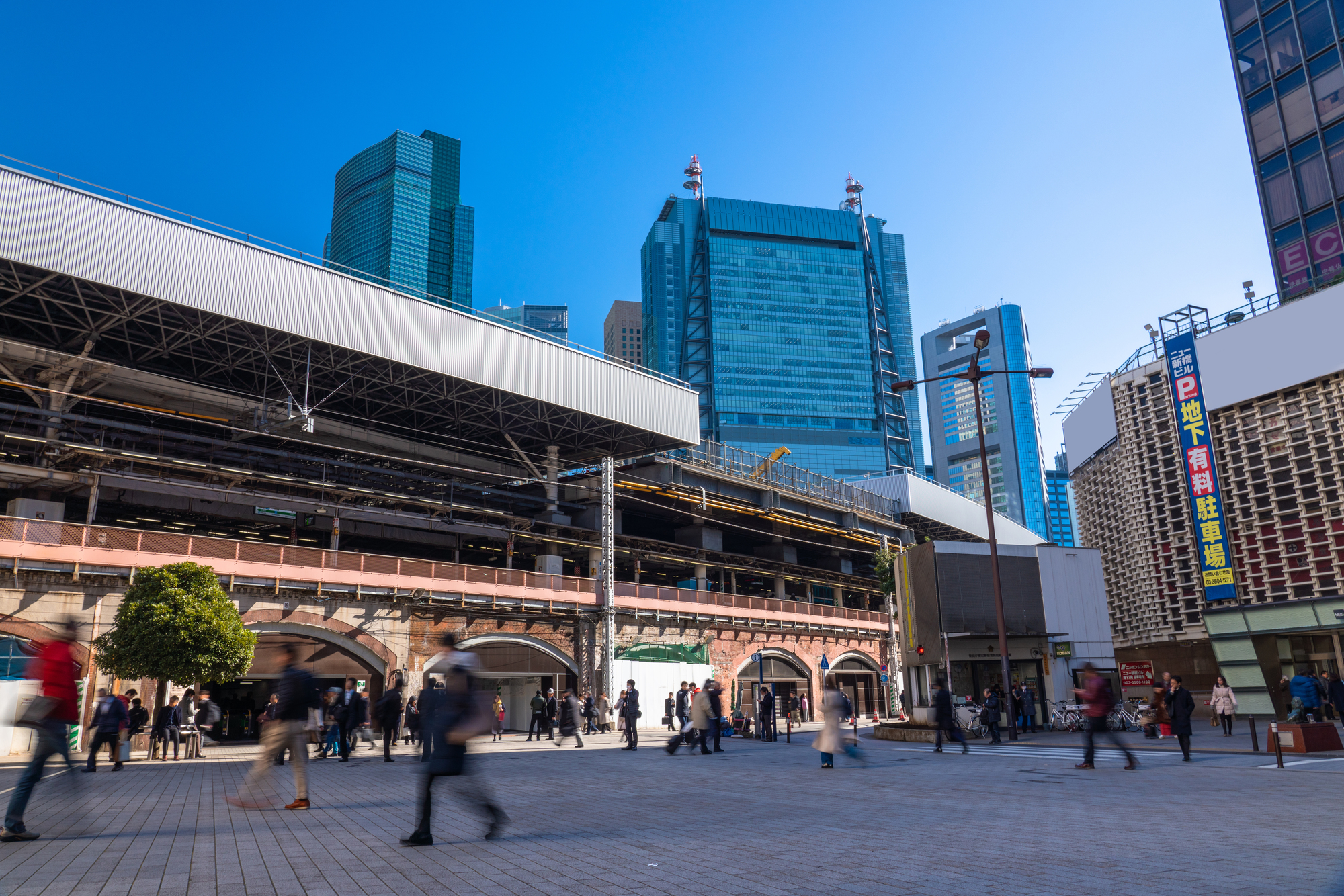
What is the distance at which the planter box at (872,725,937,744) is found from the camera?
72.7 ft

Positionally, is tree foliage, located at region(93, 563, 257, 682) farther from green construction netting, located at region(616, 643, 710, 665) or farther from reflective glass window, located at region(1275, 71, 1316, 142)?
reflective glass window, located at region(1275, 71, 1316, 142)

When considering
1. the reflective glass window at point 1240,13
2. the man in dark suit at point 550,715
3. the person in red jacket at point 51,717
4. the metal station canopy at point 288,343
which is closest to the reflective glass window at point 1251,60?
the reflective glass window at point 1240,13

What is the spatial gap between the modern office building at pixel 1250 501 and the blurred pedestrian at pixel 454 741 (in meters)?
28.9

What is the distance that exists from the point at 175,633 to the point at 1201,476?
35004mm

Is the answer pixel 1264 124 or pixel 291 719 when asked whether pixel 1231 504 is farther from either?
pixel 291 719

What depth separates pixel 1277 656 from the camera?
110 ft

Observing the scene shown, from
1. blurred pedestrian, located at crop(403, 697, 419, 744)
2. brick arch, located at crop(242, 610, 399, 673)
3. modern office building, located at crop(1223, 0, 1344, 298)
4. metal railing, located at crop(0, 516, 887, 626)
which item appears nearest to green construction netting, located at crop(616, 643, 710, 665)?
metal railing, located at crop(0, 516, 887, 626)

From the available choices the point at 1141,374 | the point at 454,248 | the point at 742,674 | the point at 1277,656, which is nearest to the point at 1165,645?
the point at 1277,656

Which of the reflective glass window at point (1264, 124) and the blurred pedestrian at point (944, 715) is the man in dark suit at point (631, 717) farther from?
the reflective glass window at point (1264, 124)

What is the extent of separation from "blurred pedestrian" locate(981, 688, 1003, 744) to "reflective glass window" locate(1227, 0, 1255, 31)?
36133mm

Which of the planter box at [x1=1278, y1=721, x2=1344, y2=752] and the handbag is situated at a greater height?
the handbag

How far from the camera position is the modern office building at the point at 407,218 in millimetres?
179000

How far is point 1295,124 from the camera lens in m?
39.2

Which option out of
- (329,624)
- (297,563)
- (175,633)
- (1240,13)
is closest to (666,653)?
(329,624)
